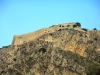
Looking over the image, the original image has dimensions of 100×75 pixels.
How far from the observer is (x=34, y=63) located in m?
81.8

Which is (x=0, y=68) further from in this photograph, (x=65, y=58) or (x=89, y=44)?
(x=89, y=44)

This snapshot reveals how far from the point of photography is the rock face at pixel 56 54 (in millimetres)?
76812

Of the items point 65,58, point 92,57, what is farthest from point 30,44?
point 92,57

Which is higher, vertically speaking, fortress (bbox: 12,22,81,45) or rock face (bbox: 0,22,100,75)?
fortress (bbox: 12,22,81,45)

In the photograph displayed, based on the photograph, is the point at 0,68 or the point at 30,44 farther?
the point at 30,44

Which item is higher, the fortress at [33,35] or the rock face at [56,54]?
the fortress at [33,35]

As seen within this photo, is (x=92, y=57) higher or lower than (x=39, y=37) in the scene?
lower

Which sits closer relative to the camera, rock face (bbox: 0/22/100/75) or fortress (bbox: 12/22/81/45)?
rock face (bbox: 0/22/100/75)

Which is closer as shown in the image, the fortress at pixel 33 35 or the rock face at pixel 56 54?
the rock face at pixel 56 54

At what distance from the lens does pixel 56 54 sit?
81312 millimetres

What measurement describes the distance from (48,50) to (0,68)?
17673 millimetres

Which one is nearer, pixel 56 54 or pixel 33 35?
pixel 56 54

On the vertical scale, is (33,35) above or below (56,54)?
above

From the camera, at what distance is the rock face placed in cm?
7681
